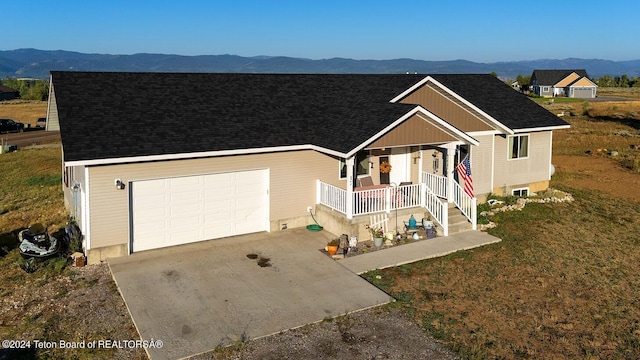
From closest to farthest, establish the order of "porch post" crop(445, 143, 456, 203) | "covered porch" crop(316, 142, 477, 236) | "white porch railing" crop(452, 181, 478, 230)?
"covered porch" crop(316, 142, 477, 236) → "white porch railing" crop(452, 181, 478, 230) → "porch post" crop(445, 143, 456, 203)

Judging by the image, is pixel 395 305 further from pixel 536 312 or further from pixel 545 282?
pixel 545 282

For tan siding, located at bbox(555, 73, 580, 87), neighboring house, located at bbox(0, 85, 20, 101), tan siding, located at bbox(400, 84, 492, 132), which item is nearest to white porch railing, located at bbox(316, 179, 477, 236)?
tan siding, located at bbox(400, 84, 492, 132)

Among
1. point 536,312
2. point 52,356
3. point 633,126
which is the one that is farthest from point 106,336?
point 633,126

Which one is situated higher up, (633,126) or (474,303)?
(633,126)

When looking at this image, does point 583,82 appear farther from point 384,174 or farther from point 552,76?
point 384,174

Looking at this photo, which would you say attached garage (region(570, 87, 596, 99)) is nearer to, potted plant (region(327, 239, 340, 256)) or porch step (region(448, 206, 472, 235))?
porch step (region(448, 206, 472, 235))

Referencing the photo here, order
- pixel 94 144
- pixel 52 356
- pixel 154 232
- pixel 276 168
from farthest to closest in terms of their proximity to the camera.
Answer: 1. pixel 276 168
2. pixel 154 232
3. pixel 94 144
4. pixel 52 356

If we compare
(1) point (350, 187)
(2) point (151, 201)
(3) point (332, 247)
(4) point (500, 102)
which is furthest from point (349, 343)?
(4) point (500, 102)
